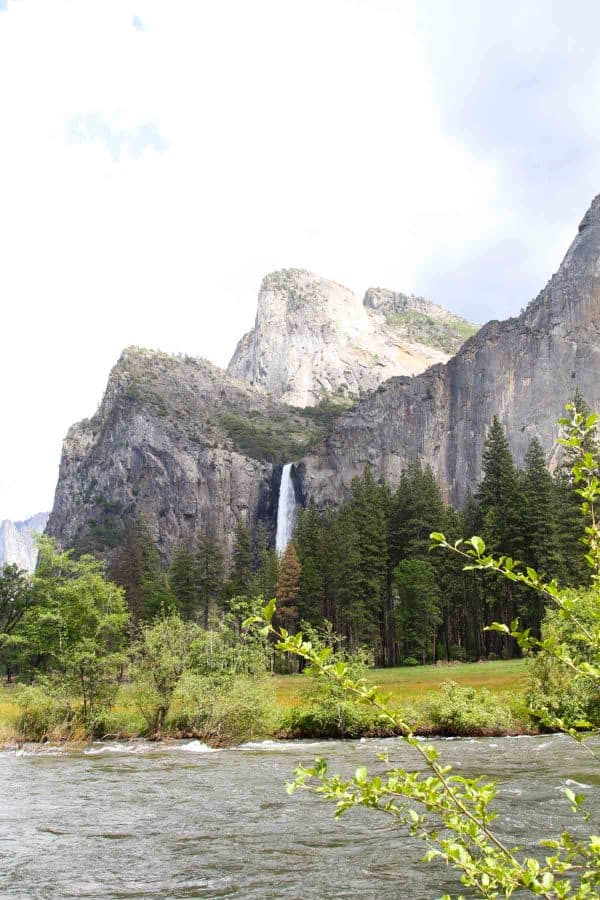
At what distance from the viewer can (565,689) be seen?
2978 cm

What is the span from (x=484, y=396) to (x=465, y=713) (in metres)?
115

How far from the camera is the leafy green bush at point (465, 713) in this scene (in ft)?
99.5

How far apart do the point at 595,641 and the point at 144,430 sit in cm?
17943

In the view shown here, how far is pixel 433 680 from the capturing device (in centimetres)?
4934

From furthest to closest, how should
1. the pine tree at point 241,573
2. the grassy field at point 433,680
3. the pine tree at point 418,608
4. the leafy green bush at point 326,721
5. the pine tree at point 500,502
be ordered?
the pine tree at point 241,573, the pine tree at point 500,502, the pine tree at point 418,608, the grassy field at point 433,680, the leafy green bush at point 326,721

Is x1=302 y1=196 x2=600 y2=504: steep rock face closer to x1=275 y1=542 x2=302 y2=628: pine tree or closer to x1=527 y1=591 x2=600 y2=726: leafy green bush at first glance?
x1=275 y1=542 x2=302 y2=628: pine tree

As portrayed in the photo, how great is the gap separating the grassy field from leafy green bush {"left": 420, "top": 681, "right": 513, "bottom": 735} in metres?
6.58

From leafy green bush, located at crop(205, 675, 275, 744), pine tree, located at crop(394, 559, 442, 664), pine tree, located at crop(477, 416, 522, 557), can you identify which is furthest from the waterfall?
leafy green bush, located at crop(205, 675, 275, 744)

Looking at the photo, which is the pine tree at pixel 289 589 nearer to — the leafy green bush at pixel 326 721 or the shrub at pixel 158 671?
the shrub at pixel 158 671

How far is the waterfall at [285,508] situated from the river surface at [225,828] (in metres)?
117

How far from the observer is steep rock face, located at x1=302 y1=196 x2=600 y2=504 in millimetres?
127312

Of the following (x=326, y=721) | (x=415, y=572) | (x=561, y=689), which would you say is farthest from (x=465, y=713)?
(x=415, y=572)

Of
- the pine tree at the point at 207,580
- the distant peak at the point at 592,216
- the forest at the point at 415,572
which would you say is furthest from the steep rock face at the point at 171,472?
the distant peak at the point at 592,216

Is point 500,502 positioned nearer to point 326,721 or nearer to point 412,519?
point 412,519
